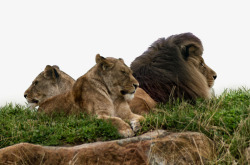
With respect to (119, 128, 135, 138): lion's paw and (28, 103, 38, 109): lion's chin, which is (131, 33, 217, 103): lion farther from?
(119, 128, 135, 138): lion's paw

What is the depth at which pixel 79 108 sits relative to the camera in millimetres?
8242

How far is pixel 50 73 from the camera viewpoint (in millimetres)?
10656

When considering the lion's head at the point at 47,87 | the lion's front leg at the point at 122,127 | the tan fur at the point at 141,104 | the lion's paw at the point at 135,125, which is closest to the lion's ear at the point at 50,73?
the lion's head at the point at 47,87

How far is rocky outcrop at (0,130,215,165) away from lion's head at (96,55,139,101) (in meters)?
1.53

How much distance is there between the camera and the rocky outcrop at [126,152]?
621cm

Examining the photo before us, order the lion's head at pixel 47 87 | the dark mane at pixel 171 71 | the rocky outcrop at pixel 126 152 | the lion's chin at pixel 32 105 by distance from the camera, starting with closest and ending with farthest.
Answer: the rocky outcrop at pixel 126 152
the dark mane at pixel 171 71
the lion's chin at pixel 32 105
the lion's head at pixel 47 87

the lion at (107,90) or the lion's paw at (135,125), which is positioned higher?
the lion at (107,90)

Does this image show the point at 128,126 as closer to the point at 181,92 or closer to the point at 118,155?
the point at 118,155

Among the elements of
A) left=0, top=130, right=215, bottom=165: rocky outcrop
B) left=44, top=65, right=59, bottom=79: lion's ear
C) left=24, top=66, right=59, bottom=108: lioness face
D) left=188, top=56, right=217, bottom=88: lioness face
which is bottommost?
left=0, top=130, right=215, bottom=165: rocky outcrop

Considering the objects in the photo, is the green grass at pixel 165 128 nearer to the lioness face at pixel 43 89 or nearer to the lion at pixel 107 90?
the lion at pixel 107 90

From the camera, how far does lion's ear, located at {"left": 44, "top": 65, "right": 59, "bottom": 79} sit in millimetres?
10594

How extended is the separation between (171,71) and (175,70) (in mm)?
115

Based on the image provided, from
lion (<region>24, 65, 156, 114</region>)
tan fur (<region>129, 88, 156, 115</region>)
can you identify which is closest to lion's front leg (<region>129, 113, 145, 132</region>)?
tan fur (<region>129, 88, 156, 115</region>)

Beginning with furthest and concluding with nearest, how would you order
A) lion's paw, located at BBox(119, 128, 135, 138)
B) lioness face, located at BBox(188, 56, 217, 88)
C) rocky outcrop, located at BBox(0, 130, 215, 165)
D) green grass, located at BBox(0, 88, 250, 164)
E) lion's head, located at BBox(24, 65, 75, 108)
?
lioness face, located at BBox(188, 56, 217, 88)
lion's head, located at BBox(24, 65, 75, 108)
lion's paw, located at BBox(119, 128, 135, 138)
green grass, located at BBox(0, 88, 250, 164)
rocky outcrop, located at BBox(0, 130, 215, 165)
